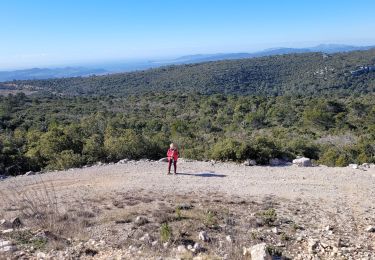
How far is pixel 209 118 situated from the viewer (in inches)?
1516

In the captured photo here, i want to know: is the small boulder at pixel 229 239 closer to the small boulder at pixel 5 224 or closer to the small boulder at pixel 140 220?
the small boulder at pixel 140 220

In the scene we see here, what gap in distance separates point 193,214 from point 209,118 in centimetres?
3076

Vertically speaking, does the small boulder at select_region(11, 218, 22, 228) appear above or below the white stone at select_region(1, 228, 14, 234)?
below

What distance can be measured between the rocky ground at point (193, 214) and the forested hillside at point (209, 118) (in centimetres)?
266


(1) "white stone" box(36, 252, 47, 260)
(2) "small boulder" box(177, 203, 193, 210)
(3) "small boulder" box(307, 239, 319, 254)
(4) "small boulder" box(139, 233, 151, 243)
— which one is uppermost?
(1) "white stone" box(36, 252, 47, 260)

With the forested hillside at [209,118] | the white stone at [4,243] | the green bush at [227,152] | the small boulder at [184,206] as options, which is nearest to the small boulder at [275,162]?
the forested hillside at [209,118]

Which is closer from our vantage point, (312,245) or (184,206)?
(312,245)

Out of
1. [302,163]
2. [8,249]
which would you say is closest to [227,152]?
[302,163]

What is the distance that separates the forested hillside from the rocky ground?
2.66 m

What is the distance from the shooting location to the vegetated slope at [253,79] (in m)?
77.9

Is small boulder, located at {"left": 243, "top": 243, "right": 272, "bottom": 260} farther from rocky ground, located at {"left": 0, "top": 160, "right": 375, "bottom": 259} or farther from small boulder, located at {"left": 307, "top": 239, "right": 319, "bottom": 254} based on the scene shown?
small boulder, located at {"left": 307, "top": 239, "right": 319, "bottom": 254}

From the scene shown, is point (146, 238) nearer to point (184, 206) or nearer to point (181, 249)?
point (181, 249)

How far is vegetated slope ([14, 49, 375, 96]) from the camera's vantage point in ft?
255

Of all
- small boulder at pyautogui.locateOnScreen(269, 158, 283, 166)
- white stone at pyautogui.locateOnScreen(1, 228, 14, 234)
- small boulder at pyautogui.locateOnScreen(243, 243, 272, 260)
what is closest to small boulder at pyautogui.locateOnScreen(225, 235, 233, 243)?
small boulder at pyautogui.locateOnScreen(243, 243, 272, 260)
